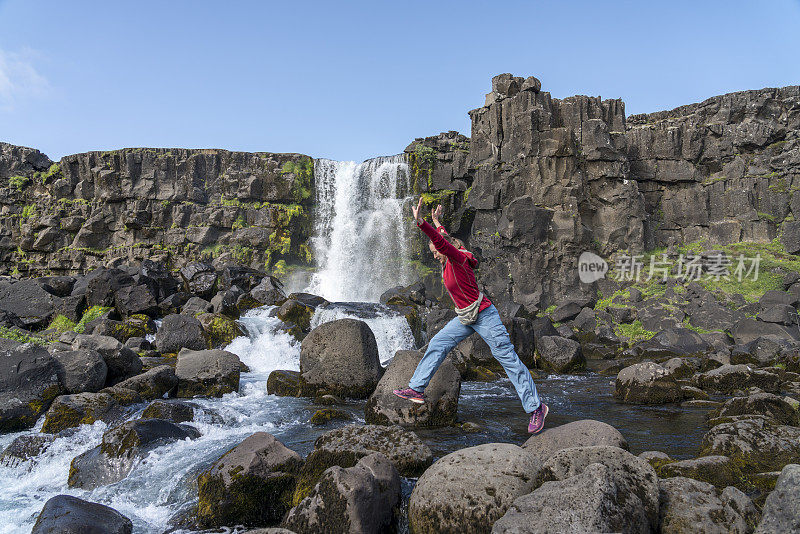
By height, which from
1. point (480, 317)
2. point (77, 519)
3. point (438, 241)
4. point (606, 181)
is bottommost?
point (77, 519)

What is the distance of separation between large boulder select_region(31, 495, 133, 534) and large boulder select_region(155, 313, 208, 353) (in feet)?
39.6

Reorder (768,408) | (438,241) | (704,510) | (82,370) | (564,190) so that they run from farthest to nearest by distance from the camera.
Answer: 1. (564,190)
2. (82,370)
3. (768,408)
4. (438,241)
5. (704,510)

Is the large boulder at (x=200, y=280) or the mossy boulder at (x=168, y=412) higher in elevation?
the large boulder at (x=200, y=280)

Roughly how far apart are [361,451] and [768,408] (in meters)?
7.36

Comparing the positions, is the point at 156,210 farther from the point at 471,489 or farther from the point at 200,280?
the point at 471,489

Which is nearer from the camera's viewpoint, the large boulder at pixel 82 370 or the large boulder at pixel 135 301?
the large boulder at pixel 82 370

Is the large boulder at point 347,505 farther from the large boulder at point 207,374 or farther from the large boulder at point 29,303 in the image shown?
the large boulder at point 29,303

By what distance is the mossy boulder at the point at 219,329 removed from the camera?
18016mm

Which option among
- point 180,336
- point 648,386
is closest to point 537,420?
point 648,386

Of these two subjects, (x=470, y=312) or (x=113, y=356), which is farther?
(x=113, y=356)

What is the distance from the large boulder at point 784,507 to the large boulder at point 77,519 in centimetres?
563

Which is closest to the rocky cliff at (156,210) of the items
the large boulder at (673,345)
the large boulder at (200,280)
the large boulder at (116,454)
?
the large boulder at (200,280)

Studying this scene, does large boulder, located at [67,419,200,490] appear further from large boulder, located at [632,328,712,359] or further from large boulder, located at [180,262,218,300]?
large boulder, located at [632,328,712,359]

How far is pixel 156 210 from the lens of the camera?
37938mm
